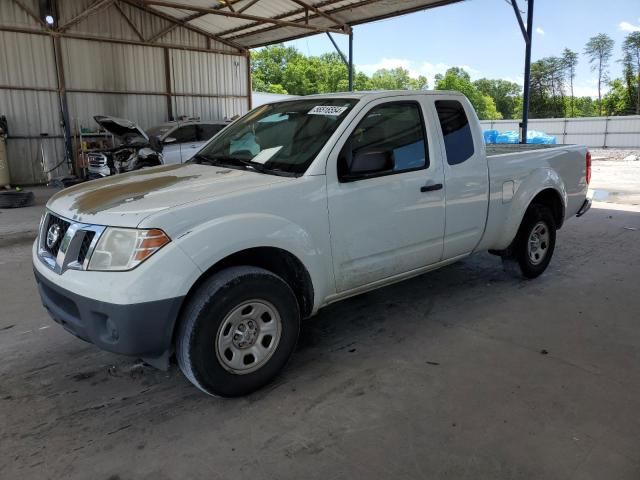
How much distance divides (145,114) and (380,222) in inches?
588

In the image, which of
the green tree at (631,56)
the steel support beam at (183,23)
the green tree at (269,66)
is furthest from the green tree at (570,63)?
the steel support beam at (183,23)

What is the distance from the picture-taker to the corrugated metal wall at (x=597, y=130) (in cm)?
3322

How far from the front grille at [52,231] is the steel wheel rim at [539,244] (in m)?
4.12

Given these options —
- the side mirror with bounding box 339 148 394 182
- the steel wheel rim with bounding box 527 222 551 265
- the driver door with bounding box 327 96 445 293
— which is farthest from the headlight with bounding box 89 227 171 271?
the steel wheel rim with bounding box 527 222 551 265

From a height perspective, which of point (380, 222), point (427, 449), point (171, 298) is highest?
point (380, 222)

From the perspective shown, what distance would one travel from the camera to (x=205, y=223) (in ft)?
9.04

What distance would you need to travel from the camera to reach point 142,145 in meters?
12.1

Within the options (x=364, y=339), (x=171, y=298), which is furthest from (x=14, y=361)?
(x=364, y=339)

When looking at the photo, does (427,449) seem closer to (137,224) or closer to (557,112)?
(137,224)

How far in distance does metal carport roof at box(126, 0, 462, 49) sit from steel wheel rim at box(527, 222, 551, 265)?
8.37 m

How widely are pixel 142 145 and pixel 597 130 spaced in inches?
1272

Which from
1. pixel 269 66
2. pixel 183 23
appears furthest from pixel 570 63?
pixel 183 23

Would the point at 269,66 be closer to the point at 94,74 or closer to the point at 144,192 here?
the point at 94,74

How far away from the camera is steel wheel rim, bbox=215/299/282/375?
2889mm
